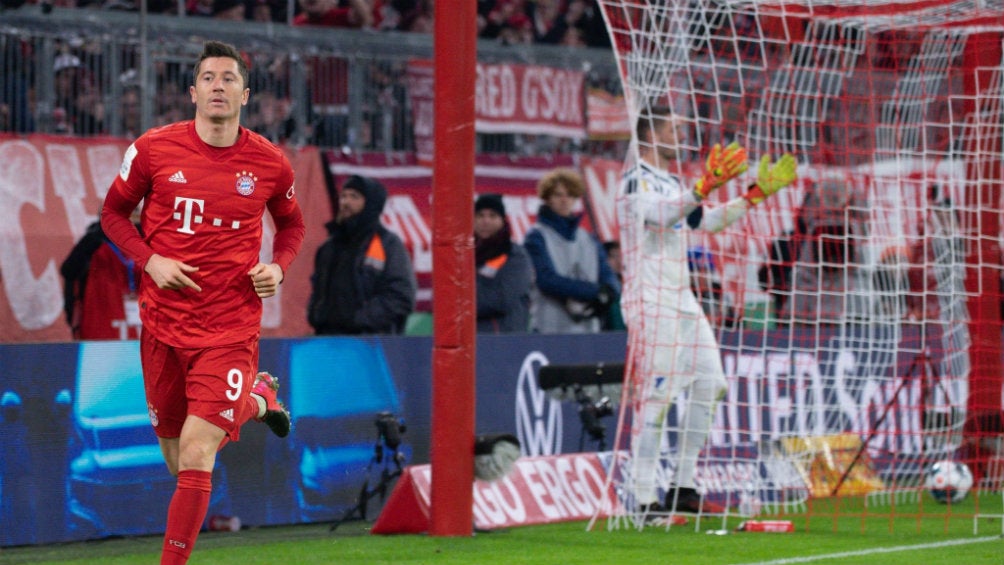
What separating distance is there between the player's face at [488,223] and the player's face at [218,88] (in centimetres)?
525

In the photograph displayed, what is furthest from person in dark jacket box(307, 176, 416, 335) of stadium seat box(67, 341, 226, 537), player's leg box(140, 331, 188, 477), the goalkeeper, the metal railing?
player's leg box(140, 331, 188, 477)

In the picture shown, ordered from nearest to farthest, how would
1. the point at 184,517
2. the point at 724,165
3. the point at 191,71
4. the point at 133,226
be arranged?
the point at 184,517, the point at 133,226, the point at 724,165, the point at 191,71

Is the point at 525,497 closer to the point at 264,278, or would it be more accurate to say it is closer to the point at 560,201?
the point at 560,201

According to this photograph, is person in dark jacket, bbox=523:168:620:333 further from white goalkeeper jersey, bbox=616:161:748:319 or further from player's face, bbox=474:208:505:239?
white goalkeeper jersey, bbox=616:161:748:319

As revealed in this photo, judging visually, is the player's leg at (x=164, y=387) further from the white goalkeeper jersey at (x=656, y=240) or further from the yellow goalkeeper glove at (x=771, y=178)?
the yellow goalkeeper glove at (x=771, y=178)

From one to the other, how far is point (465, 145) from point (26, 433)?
2713 mm

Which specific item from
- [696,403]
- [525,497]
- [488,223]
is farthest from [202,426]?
[488,223]

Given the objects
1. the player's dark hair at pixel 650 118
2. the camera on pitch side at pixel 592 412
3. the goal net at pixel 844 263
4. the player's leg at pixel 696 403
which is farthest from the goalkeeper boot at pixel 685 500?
the player's dark hair at pixel 650 118

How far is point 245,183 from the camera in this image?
6273mm

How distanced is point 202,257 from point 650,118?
11.9ft

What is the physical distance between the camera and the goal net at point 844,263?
959cm

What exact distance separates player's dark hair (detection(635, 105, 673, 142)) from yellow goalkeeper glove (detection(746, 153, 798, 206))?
78 centimetres

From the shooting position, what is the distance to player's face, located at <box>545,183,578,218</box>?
11.5 metres

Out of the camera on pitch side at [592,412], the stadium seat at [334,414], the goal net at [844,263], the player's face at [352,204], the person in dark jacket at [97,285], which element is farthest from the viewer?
the player's face at [352,204]
